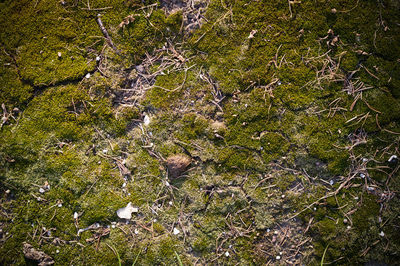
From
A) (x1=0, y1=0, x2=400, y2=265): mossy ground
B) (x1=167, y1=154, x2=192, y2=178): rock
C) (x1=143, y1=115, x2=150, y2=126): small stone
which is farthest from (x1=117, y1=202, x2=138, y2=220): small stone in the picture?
(x1=143, y1=115, x2=150, y2=126): small stone

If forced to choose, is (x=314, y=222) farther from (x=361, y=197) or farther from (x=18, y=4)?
(x=18, y=4)

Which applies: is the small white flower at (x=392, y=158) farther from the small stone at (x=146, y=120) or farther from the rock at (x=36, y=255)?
the rock at (x=36, y=255)

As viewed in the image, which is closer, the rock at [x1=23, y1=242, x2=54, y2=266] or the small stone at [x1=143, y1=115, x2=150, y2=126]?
the rock at [x1=23, y1=242, x2=54, y2=266]

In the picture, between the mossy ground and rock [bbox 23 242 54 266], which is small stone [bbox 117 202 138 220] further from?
rock [bbox 23 242 54 266]

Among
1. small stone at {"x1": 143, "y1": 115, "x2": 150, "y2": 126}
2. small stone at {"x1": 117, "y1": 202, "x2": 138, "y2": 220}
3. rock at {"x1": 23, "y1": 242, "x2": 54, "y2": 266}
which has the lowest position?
rock at {"x1": 23, "y1": 242, "x2": 54, "y2": 266}

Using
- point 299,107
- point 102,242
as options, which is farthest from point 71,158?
point 299,107

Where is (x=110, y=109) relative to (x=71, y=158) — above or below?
above

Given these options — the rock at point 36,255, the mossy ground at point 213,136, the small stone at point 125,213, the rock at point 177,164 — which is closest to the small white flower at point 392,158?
the mossy ground at point 213,136
